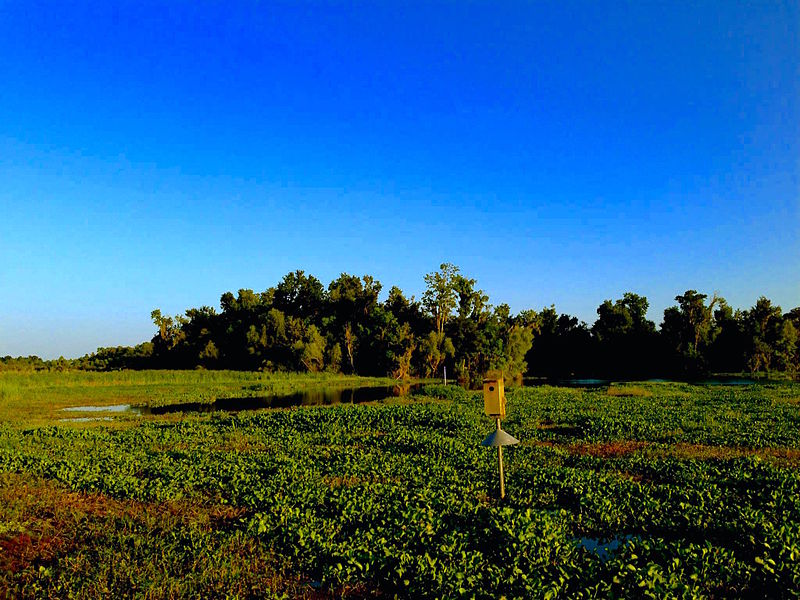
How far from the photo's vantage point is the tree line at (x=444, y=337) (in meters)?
76.1

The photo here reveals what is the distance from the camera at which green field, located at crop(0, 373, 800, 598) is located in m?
7.09

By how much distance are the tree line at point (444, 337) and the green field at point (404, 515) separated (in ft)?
172

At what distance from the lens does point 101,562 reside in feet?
25.5

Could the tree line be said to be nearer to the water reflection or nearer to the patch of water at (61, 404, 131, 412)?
the water reflection

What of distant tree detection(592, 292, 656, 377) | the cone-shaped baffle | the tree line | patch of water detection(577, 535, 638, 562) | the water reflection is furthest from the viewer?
distant tree detection(592, 292, 656, 377)

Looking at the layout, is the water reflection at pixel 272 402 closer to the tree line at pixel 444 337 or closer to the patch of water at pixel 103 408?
the patch of water at pixel 103 408

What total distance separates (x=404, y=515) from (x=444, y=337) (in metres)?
68.2

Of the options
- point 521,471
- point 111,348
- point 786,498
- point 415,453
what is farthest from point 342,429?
point 111,348

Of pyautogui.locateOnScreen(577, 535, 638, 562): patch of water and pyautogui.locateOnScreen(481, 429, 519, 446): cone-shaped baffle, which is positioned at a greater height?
pyautogui.locateOnScreen(481, 429, 519, 446): cone-shaped baffle

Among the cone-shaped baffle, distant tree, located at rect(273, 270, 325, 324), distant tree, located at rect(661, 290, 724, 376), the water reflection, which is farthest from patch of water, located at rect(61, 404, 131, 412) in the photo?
distant tree, located at rect(661, 290, 724, 376)

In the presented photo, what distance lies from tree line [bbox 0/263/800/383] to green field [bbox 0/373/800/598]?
52.3 metres

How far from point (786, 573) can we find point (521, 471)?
268 inches

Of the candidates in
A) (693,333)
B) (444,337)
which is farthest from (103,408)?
(693,333)

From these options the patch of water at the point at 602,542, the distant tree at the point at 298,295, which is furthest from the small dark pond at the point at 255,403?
the distant tree at the point at 298,295
